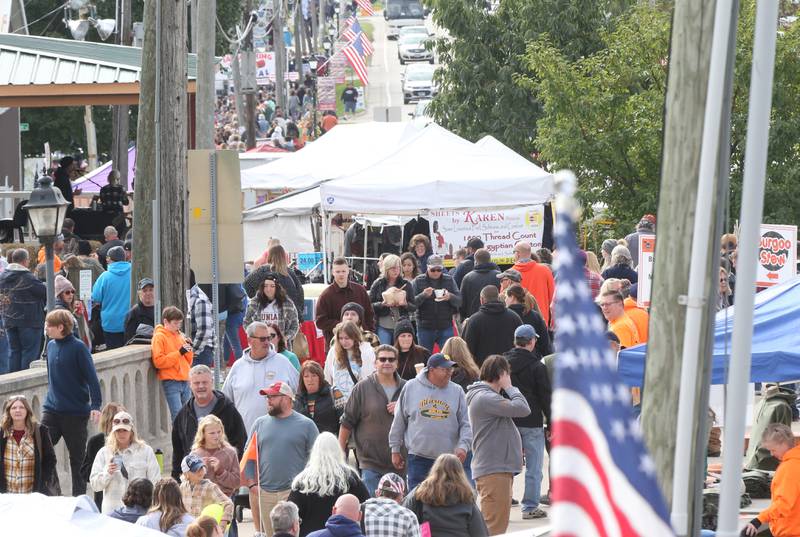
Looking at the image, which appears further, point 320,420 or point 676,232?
point 320,420

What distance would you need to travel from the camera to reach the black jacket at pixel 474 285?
54.5ft

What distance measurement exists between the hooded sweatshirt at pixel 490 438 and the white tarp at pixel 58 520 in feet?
14.8

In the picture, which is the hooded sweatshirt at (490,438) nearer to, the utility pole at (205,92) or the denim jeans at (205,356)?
the denim jeans at (205,356)

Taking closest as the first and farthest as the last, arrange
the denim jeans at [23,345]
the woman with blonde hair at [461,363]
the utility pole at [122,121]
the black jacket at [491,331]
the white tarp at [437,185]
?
1. the woman with blonde hair at [461,363]
2. the black jacket at [491,331]
3. the denim jeans at [23,345]
4. the white tarp at [437,185]
5. the utility pole at [122,121]

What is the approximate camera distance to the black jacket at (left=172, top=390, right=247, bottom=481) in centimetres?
1160

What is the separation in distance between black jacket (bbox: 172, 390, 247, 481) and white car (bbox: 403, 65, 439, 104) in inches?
1908

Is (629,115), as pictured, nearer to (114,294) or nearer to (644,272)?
Result: (644,272)

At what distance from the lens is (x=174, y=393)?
566 inches

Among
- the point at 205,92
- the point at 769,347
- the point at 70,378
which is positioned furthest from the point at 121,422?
the point at 205,92

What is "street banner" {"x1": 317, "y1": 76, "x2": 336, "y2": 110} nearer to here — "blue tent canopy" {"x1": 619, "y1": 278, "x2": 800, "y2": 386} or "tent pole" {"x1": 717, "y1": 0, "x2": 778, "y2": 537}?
"blue tent canopy" {"x1": 619, "y1": 278, "x2": 800, "y2": 386}

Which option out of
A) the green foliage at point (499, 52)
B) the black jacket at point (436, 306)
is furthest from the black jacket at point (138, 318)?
the green foliage at point (499, 52)

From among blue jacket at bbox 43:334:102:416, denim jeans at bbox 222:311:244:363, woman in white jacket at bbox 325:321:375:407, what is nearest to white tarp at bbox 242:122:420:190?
denim jeans at bbox 222:311:244:363

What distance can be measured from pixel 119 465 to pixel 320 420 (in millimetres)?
2057

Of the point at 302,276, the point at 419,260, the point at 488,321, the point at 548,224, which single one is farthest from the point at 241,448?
the point at 548,224
